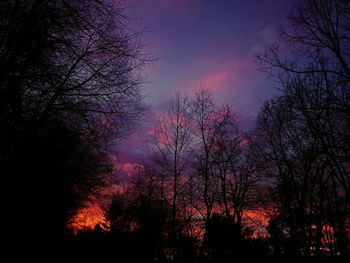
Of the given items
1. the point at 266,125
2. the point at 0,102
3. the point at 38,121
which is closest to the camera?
the point at 0,102

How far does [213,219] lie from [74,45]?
14356mm

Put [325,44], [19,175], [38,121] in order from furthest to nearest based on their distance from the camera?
[325,44], [19,175], [38,121]

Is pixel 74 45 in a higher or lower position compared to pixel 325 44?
lower

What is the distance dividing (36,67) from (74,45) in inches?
40.2

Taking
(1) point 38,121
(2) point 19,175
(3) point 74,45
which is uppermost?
(3) point 74,45

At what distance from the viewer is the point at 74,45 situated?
4.84m

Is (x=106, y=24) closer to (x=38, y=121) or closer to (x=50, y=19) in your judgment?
(x=50, y=19)

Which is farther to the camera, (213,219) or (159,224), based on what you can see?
(159,224)

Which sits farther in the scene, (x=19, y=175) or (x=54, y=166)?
(x=54, y=166)

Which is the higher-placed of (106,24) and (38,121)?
(106,24)

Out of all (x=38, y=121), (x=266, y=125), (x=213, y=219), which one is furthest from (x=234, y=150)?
(x=38, y=121)

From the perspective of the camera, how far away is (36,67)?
180 inches

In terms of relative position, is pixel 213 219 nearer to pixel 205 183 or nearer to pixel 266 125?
pixel 205 183

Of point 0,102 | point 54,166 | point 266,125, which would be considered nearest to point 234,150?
point 266,125
